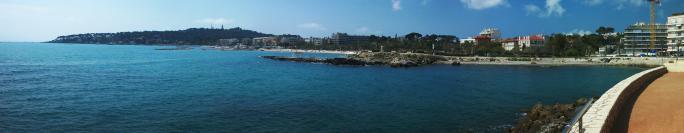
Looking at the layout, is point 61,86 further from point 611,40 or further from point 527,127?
point 611,40

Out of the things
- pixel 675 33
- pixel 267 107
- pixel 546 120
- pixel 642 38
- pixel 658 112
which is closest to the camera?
pixel 658 112

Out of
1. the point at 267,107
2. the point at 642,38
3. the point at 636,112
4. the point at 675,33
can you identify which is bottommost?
the point at 267,107

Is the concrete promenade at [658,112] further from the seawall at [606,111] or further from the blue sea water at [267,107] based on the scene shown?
the blue sea water at [267,107]

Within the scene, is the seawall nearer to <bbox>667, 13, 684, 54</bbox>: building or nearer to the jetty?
the jetty

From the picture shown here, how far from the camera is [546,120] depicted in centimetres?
1741

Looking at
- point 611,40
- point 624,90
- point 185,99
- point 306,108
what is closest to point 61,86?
point 185,99

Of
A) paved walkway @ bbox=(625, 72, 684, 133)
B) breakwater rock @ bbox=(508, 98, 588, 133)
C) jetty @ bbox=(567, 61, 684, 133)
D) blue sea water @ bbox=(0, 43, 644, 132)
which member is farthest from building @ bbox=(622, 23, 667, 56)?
paved walkway @ bbox=(625, 72, 684, 133)

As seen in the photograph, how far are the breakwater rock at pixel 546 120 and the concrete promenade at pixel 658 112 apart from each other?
211 cm

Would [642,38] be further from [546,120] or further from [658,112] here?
[658,112]

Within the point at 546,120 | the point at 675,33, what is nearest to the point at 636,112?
the point at 546,120

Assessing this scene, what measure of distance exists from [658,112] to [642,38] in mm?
85593

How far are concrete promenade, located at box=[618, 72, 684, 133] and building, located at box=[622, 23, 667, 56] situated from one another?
78.3m

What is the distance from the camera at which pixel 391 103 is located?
2498cm

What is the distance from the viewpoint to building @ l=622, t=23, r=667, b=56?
85562mm
